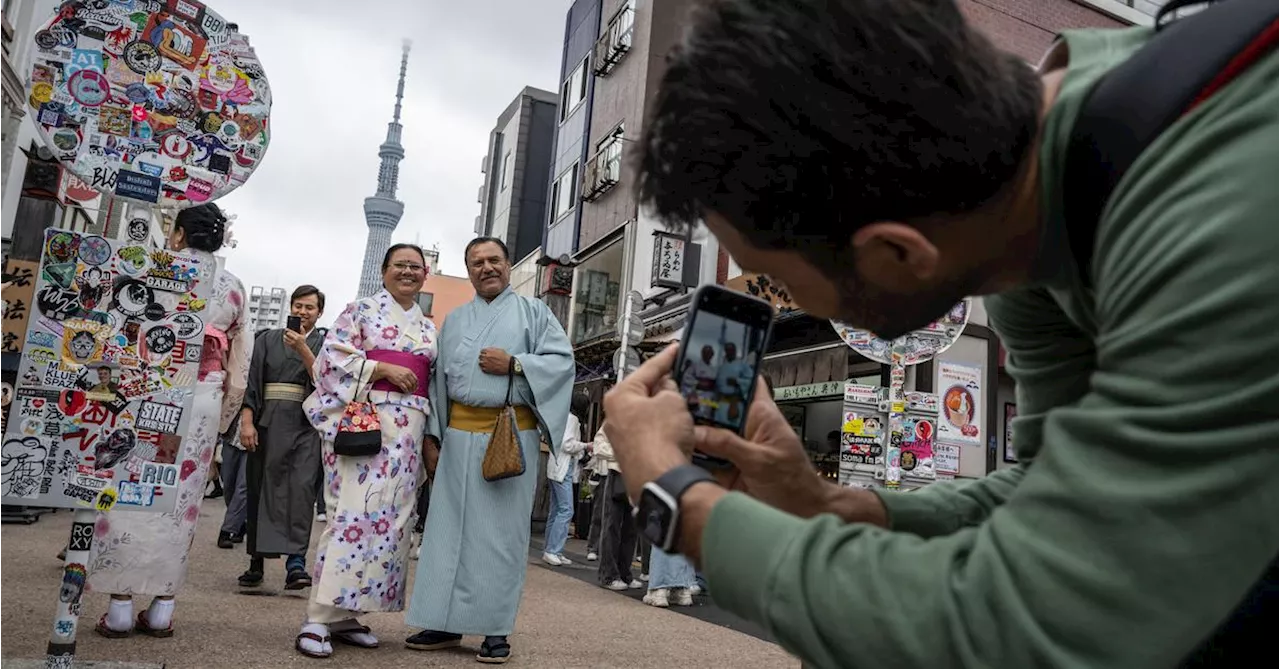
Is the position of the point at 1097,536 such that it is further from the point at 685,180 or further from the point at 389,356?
the point at 389,356

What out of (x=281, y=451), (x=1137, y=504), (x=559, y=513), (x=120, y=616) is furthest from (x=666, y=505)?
(x=559, y=513)

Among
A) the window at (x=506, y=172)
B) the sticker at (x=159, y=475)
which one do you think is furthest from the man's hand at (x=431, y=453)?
the window at (x=506, y=172)

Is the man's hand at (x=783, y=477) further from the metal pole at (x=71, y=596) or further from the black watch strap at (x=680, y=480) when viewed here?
the metal pole at (x=71, y=596)

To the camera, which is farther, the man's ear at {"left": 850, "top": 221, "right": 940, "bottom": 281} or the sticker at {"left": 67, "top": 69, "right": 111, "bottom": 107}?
the sticker at {"left": 67, "top": 69, "right": 111, "bottom": 107}

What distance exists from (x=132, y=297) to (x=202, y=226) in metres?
0.72

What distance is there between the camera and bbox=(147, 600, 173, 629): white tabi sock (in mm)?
3488

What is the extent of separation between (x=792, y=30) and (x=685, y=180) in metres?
0.17

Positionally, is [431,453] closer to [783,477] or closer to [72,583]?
[72,583]

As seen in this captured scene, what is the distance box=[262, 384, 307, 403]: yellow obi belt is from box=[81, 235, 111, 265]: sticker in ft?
8.00

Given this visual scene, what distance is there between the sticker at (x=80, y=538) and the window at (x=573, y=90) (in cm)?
1755

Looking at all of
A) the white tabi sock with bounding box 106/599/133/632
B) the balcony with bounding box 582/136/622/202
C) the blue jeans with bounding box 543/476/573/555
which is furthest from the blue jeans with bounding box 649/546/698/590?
the balcony with bounding box 582/136/622/202

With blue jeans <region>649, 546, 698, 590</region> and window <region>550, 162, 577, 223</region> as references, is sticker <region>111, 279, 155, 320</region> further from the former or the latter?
window <region>550, 162, 577, 223</region>

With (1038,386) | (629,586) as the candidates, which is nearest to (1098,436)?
(1038,386)

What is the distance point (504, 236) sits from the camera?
25.5 m
